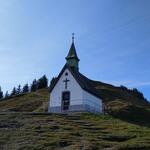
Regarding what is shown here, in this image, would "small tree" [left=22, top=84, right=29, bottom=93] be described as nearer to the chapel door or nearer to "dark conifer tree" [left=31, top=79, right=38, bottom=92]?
"dark conifer tree" [left=31, top=79, right=38, bottom=92]

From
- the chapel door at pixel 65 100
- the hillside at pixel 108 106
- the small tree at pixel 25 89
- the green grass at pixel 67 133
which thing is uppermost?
the small tree at pixel 25 89

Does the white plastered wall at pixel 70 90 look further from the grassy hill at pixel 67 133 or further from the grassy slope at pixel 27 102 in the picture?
the grassy slope at pixel 27 102

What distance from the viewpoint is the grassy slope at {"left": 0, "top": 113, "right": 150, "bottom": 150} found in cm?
2862

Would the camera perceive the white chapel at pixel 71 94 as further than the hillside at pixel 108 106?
No

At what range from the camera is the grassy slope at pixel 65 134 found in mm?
28617

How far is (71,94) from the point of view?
52250 mm

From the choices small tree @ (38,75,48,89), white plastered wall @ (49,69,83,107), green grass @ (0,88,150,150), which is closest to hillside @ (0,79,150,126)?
white plastered wall @ (49,69,83,107)

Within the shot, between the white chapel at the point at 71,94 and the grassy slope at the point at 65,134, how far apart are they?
7995 millimetres

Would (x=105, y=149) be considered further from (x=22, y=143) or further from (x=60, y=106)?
(x=60, y=106)

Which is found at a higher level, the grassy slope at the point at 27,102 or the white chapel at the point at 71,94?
the grassy slope at the point at 27,102

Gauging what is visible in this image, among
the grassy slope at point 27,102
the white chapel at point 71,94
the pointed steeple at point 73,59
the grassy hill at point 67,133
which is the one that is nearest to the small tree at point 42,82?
the grassy slope at point 27,102

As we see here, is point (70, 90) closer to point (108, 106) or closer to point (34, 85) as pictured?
point (108, 106)

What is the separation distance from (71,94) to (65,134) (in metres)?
19.9

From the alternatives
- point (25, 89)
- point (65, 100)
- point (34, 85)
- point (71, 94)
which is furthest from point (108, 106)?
point (25, 89)
